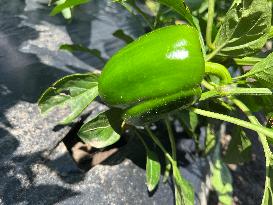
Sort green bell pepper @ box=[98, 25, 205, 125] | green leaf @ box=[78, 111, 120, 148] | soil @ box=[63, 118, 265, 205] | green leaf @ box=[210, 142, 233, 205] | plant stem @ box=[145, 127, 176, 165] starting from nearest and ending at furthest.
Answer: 1. green bell pepper @ box=[98, 25, 205, 125]
2. green leaf @ box=[78, 111, 120, 148]
3. plant stem @ box=[145, 127, 176, 165]
4. green leaf @ box=[210, 142, 233, 205]
5. soil @ box=[63, 118, 265, 205]

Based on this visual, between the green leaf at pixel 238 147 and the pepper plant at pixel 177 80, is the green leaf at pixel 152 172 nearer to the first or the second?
the pepper plant at pixel 177 80

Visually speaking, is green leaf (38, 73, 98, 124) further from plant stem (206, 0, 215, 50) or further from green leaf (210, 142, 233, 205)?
green leaf (210, 142, 233, 205)

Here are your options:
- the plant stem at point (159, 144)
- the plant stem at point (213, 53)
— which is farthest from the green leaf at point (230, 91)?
the plant stem at point (159, 144)

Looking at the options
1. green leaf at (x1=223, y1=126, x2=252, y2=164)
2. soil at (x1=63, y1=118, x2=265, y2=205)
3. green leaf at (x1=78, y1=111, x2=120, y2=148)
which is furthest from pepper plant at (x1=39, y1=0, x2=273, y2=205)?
soil at (x1=63, y1=118, x2=265, y2=205)

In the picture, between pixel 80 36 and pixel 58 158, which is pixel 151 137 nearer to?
pixel 58 158

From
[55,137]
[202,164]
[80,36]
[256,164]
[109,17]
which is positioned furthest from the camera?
[256,164]

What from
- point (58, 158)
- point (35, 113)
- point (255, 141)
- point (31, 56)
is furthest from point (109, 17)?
point (255, 141)
